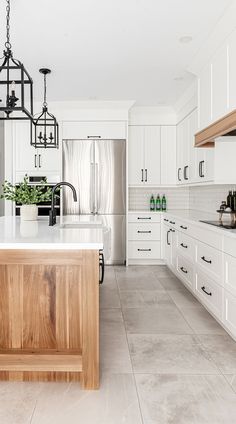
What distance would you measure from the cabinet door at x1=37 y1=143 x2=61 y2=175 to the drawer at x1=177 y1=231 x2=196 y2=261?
7.67ft

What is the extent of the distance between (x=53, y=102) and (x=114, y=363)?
167 inches

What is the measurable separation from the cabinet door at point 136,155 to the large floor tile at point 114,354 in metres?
3.43

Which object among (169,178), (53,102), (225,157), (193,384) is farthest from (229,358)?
(53,102)

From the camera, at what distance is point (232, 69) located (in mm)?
2713

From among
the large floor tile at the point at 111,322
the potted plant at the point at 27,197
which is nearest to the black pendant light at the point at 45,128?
the potted plant at the point at 27,197

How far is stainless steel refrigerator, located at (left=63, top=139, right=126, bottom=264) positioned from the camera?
5395 millimetres

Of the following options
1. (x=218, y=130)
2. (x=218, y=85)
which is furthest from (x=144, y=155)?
(x=218, y=130)

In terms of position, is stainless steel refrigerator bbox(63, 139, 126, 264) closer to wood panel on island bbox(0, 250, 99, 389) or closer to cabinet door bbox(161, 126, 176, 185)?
cabinet door bbox(161, 126, 176, 185)

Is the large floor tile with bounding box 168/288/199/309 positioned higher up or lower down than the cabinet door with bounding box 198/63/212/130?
lower down

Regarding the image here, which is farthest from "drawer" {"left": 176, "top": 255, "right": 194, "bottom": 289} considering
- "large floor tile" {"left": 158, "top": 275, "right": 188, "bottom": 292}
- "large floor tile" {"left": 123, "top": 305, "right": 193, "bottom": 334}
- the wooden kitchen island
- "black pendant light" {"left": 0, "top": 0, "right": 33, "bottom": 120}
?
"black pendant light" {"left": 0, "top": 0, "right": 33, "bottom": 120}

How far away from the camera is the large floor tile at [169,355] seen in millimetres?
2182

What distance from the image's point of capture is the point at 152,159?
5770mm

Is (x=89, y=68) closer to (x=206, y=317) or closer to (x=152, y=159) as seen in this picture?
(x=152, y=159)

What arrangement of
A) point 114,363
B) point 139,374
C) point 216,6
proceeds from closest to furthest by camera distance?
point 139,374 → point 114,363 → point 216,6
